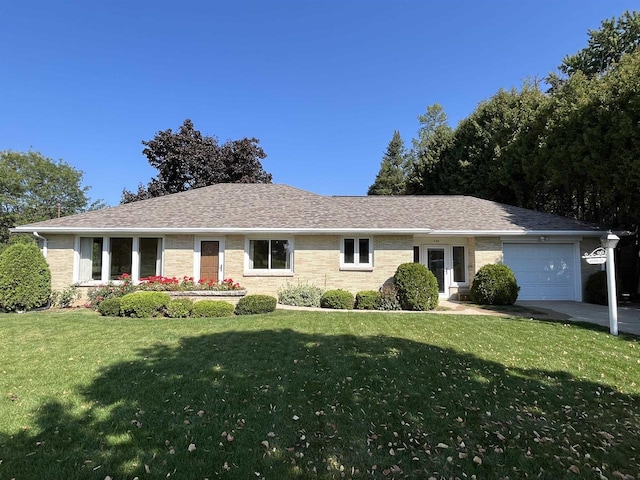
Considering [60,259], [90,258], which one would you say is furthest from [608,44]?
[60,259]

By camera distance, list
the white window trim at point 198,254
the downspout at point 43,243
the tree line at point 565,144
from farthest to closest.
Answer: the white window trim at point 198,254, the downspout at point 43,243, the tree line at point 565,144

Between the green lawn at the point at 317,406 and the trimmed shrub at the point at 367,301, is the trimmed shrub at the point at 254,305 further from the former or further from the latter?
the green lawn at the point at 317,406

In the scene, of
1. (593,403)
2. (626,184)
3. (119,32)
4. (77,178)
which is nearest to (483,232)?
(626,184)

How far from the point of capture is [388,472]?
289 cm

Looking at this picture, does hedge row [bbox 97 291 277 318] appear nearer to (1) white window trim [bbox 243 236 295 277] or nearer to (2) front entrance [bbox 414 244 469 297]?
(1) white window trim [bbox 243 236 295 277]

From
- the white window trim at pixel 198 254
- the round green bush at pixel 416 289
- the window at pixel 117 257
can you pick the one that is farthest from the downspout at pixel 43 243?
the round green bush at pixel 416 289

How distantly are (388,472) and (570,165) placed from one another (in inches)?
684

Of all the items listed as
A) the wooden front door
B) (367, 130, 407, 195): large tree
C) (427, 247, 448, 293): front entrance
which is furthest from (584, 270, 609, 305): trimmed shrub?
(367, 130, 407, 195): large tree

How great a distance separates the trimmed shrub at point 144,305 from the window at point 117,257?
10.0 ft

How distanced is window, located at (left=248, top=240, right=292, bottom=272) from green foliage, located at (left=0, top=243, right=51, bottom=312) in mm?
7092

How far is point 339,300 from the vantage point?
12234mm

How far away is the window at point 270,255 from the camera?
13.8 metres

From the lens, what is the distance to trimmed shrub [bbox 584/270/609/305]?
1338 cm

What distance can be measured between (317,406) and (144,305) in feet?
26.9
